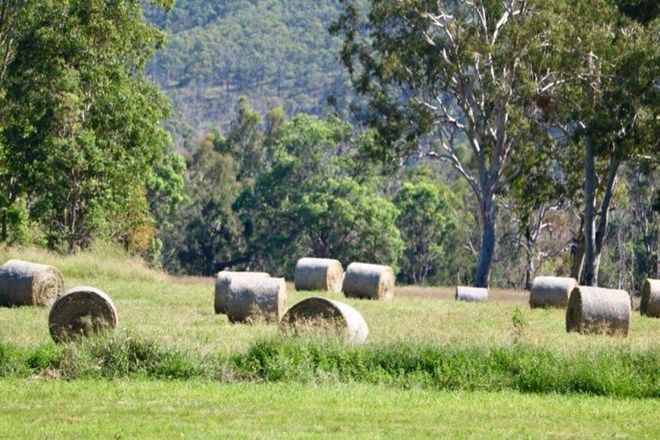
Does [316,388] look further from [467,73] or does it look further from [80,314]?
Result: [467,73]

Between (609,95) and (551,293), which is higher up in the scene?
(609,95)

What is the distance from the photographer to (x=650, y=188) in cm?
7594

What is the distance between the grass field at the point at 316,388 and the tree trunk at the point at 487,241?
95.3 ft

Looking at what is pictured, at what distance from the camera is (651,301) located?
34.7 meters

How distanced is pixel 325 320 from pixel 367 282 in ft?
53.9

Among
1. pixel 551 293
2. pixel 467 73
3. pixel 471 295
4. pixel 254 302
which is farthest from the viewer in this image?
pixel 467 73

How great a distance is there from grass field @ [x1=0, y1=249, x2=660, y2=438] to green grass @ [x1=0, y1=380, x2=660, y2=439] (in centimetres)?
2

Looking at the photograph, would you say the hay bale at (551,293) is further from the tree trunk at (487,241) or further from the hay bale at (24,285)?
the tree trunk at (487,241)

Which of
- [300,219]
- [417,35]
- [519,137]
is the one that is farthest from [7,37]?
[300,219]

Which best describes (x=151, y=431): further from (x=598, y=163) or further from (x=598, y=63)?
(x=598, y=163)

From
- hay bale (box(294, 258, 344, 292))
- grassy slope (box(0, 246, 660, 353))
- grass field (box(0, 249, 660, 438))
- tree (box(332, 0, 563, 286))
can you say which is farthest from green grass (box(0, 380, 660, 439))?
tree (box(332, 0, 563, 286))

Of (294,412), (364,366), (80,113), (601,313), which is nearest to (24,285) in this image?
(601,313)

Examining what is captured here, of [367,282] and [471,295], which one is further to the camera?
[471,295]

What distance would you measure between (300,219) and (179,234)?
10.2 meters
